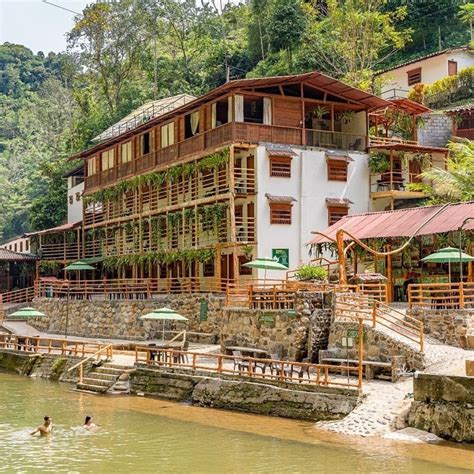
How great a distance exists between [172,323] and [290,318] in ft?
35.9

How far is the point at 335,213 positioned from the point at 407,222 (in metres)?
8.62

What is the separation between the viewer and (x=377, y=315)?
81.5 feet

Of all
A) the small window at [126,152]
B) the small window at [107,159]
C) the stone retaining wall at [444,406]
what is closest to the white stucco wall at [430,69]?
the small window at [126,152]

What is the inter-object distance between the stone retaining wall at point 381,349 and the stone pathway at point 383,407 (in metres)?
0.41

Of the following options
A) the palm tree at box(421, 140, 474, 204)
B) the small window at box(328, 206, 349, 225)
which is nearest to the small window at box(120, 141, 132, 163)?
the small window at box(328, 206, 349, 225)

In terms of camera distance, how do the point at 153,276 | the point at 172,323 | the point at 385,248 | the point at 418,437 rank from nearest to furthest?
the point at 418,437, the point at 385,248, the point at 172,323, the point at 153,276

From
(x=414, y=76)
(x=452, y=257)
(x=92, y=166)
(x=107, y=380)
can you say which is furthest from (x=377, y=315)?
(x=414, y=76)

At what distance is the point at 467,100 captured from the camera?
52969 millimetres

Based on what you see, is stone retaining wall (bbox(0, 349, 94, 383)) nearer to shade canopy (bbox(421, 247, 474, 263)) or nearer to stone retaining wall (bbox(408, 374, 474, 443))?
shade canopy (bbox(421, 247, 474, 263))

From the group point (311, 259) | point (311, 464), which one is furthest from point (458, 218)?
point (311, 464)

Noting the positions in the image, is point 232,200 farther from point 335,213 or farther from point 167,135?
point 167,135

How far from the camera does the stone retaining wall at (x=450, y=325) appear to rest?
24.6 m

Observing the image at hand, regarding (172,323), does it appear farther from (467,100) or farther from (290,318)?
(467,100)

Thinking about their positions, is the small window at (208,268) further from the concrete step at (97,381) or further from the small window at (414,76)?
the small window at (414,76)
